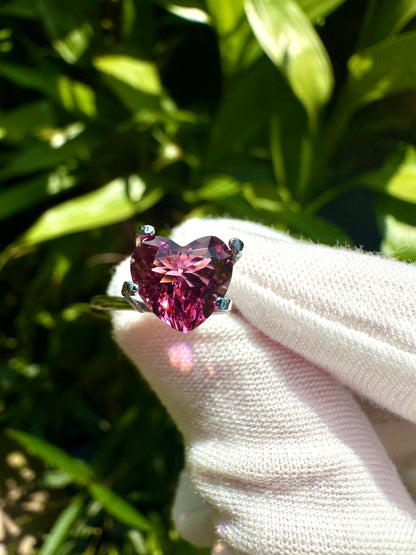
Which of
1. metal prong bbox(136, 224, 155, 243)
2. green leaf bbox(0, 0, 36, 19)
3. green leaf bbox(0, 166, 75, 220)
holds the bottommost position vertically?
green leaf bbox(0, 166, 75, 220)

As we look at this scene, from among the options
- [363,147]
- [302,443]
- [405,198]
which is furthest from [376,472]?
[363,147]

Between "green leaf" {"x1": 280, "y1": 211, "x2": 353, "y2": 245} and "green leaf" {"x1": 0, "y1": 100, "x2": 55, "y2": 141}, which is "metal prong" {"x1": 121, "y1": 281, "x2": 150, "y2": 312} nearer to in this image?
"green leaf" {"x1": 280, "y1": 211, "x2": 353, "y2": 245}

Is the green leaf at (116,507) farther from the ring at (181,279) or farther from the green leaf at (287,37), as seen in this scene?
the green leaf at (287,37)

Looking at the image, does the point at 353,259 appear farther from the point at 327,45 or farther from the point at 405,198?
the point at 327,45

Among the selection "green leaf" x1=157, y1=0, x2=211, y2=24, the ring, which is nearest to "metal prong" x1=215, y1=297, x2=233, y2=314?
the ring

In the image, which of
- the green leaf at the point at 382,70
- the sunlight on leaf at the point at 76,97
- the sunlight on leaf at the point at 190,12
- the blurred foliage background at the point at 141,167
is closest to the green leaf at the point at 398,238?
the blurred foliage background at the point at 141,167

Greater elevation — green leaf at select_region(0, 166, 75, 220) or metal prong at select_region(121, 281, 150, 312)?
metal prong at select_region(121, 281, 150, 312)
